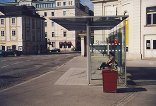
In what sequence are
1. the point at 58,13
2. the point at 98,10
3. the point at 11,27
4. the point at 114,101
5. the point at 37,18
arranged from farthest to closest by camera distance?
the point at 58,13 → the point at 37,18 → the point at 11,27 → the point at 98,10 → the point at 114,101

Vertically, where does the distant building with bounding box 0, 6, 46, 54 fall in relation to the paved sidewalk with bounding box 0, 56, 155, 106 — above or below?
above

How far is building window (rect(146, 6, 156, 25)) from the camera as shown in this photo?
1520 inches

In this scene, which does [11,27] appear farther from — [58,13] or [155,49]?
[155,49]

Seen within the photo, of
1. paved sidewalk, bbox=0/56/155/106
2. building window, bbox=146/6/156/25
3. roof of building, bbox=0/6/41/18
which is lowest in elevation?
paved sidewalk, bbox=0/56/155/106

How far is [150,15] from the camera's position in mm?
38844

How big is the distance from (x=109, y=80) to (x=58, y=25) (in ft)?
282

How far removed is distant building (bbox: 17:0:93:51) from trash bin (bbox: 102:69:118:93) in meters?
81.6

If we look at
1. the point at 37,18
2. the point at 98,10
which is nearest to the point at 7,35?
the point at 37,18

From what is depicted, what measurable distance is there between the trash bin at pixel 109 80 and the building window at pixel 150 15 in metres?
26.7

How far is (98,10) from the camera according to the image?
49125 millimetres

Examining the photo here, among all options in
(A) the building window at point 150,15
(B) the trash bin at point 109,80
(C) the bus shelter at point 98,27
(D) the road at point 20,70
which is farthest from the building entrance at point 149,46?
(B) the trash bin at point 109,80

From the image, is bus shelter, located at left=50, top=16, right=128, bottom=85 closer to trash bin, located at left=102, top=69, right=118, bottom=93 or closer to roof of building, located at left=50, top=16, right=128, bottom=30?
roof of building, located at left=50, top=16, right=128, bottom=30

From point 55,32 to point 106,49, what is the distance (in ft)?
200

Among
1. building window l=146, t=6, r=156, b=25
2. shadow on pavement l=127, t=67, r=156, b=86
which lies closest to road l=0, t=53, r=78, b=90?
shadow on pavement l=127, t=67, r=156, b=86
